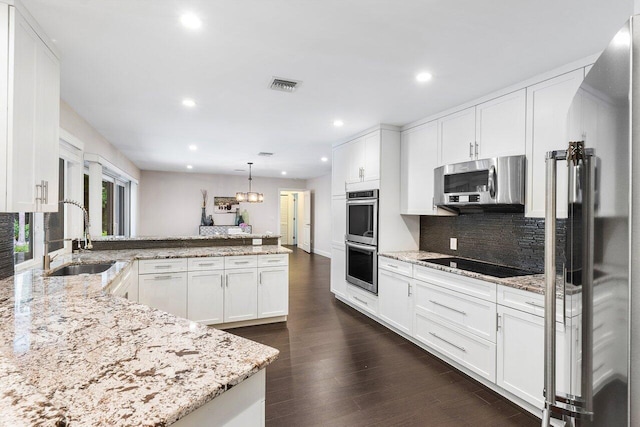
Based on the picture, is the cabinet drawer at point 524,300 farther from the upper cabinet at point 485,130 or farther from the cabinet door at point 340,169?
the cabinet door at point 340,169

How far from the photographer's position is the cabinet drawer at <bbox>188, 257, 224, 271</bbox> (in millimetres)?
3402

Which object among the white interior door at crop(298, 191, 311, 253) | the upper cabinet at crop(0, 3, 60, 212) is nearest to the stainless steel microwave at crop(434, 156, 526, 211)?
the upper cabinet at crop(0, 3, 60, 212)

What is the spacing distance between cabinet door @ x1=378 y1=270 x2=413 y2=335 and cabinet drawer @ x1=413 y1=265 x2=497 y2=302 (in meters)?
0.23

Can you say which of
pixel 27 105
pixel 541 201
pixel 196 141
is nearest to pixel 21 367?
pixel 27 105

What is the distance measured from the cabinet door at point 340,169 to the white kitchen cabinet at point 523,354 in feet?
8.93

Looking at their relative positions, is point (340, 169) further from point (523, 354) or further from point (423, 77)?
point (523, 354)

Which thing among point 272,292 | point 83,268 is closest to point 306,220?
point 272,292

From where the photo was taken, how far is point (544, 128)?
239 cm

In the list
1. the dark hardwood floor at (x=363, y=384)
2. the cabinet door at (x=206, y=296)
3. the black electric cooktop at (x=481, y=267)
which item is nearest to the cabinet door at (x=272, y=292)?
the dark hardwood floor at (x=363, y=384)

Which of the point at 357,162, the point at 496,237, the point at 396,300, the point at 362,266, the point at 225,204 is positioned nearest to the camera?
the point at 496,237

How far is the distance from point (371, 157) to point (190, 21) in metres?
2.60

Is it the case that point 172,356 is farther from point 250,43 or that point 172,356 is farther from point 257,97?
point 257,97

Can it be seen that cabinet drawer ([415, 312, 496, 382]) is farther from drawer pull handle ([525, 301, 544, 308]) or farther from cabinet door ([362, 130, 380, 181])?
cabinet door ([362, 130, 380, 181])

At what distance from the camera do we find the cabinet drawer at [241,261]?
11.6 feet
